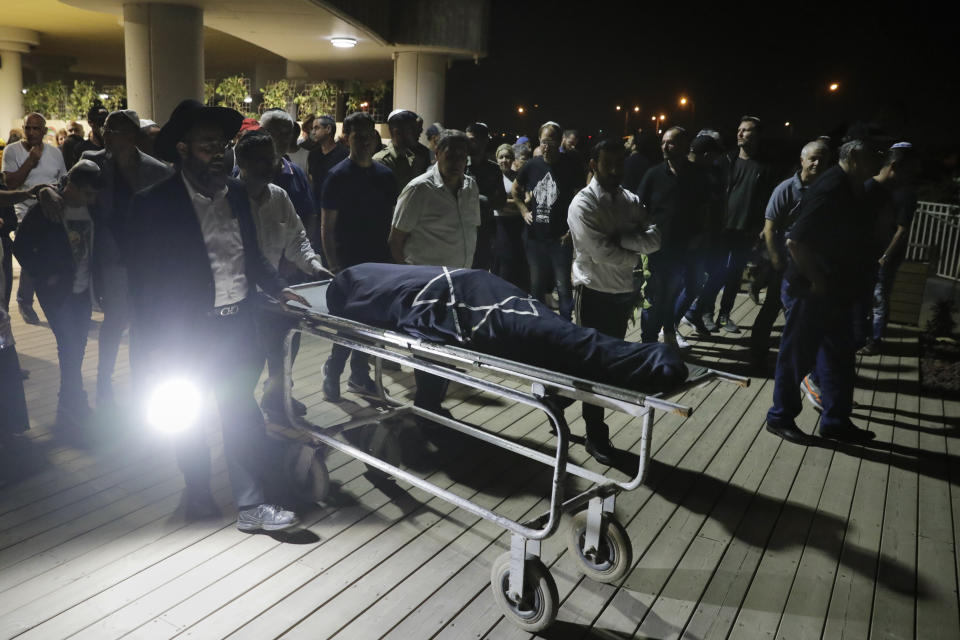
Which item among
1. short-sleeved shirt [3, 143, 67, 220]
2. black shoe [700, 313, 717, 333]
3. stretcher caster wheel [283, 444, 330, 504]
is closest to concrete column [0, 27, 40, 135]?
short-sleeved shirt [3, 143, 67, 220]

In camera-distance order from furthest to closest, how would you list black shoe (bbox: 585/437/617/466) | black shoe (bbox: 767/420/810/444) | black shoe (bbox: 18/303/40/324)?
black shoe (bbox: 18/303/40/324), black shoe (bbox: 767/420/810/444), black shoe (bbox: 585/437/617/466)

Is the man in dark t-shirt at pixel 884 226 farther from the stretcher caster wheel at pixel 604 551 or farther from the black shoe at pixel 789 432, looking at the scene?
the stretcher caster wheel at pixel 604 551

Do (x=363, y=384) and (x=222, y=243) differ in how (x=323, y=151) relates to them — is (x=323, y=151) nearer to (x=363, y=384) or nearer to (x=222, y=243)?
(x=363, y=384)

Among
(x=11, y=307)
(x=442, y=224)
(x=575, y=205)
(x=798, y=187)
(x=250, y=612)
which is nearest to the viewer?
(x=250, y=612)

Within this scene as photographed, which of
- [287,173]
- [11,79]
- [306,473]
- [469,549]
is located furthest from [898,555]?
[11,79]

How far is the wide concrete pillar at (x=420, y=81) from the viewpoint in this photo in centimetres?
1562

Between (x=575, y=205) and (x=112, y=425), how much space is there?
10.2 ft

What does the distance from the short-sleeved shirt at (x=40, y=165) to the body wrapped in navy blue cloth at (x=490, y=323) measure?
521 centimetres

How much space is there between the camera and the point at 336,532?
323cm

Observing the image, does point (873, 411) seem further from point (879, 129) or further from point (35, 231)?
point (35, 231)

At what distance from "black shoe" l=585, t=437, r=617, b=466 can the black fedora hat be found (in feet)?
Answer: 8.37

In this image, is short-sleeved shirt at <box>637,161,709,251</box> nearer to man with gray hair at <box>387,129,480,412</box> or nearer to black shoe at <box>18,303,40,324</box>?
man with gray hair at <box>387,129,480,412</box>

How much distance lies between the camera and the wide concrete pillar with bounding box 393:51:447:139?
1562 centimetres

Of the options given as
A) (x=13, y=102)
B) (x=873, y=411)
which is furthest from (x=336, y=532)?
(x=13, y=102)
